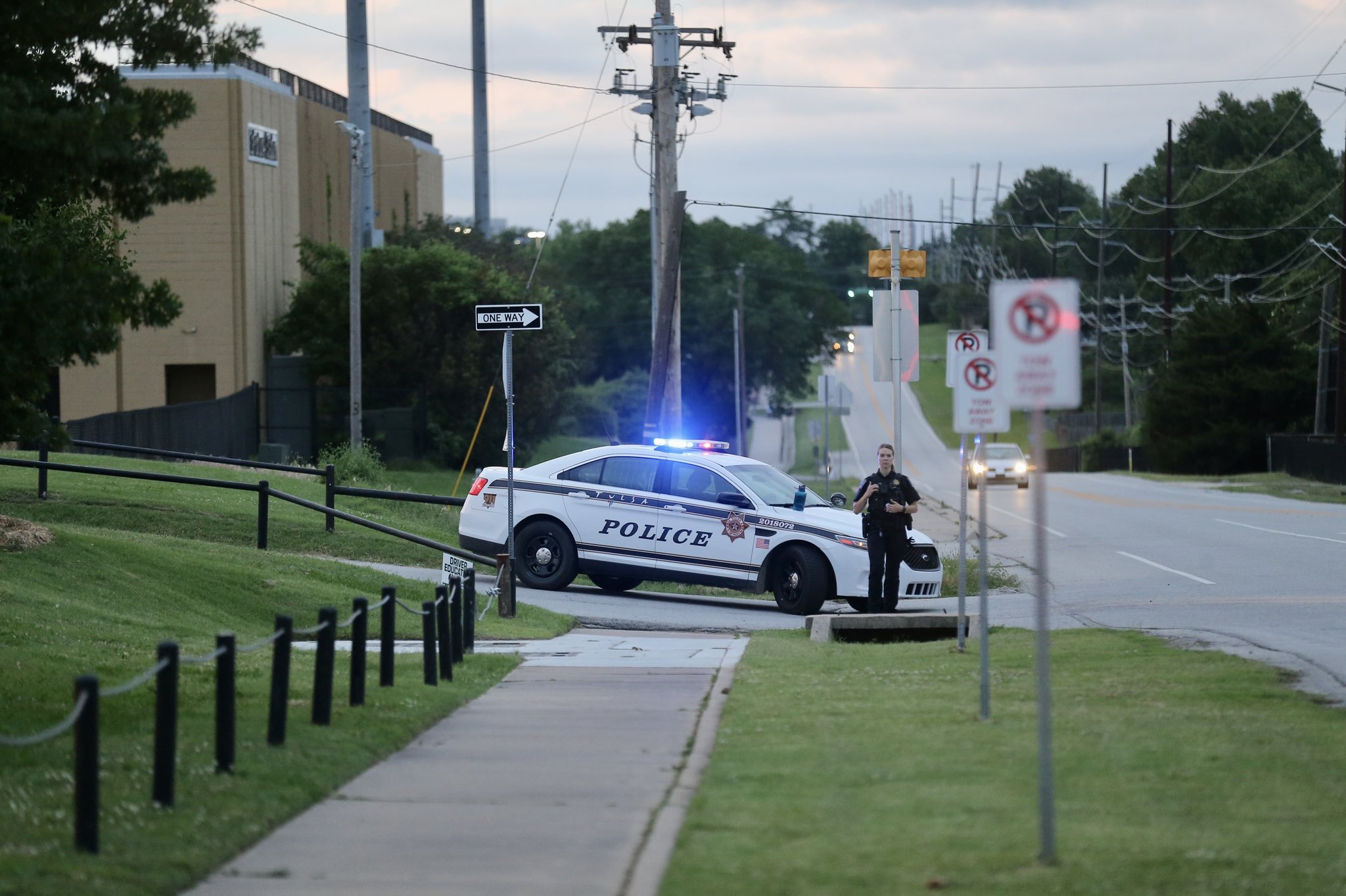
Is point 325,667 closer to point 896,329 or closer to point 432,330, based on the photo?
point 896,329

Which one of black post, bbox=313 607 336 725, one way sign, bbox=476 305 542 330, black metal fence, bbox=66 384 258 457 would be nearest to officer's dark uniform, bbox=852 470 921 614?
one way sign, bbox=476 305 542 330

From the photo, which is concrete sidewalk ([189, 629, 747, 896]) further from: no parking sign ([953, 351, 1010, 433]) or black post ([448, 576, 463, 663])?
no parking sign ([953, 351, 1010, 433])

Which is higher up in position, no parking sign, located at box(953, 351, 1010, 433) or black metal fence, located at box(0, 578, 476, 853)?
no parking sign, located at box(953, 351, 1010, 433)

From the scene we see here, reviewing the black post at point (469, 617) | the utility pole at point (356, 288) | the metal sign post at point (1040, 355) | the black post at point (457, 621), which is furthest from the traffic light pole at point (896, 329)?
the utility pole at point (356, 288)

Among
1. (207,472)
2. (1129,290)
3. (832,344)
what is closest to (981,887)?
(207,472)

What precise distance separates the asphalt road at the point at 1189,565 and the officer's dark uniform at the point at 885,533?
3.76 ft

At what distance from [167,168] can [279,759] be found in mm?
4041

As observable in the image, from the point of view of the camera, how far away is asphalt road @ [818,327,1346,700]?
44.2 feet

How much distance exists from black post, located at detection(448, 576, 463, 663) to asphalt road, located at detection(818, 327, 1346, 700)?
428 cm

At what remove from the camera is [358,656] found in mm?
9406

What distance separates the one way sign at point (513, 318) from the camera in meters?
15.4

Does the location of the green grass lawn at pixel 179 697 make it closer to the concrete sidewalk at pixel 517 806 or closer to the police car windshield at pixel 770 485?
the concrete sidewalk at pixel 517 806

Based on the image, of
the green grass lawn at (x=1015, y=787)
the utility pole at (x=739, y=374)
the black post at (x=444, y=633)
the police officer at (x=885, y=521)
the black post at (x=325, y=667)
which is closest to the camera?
the green grass lawn at (x=1015, y=787)

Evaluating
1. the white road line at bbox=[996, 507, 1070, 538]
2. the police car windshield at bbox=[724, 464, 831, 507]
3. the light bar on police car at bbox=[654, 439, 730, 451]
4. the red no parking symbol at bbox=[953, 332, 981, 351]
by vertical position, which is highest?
the red no parking symbol at bbox=[953, 332, 981, 351]
